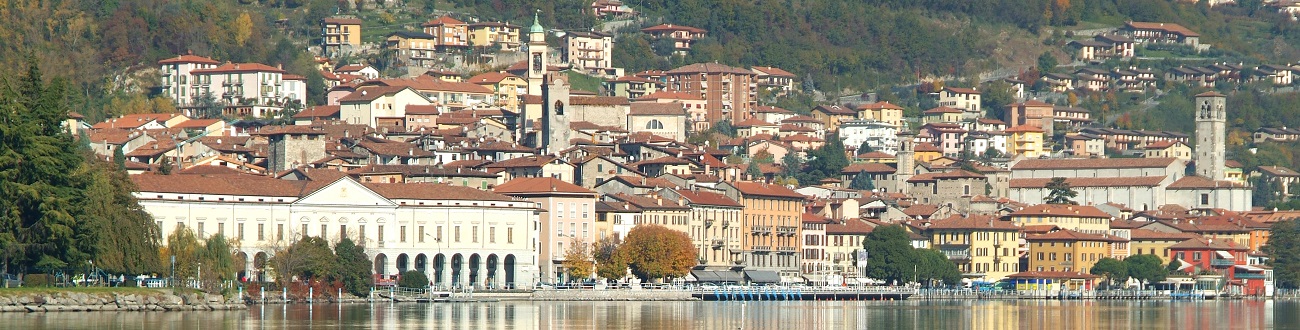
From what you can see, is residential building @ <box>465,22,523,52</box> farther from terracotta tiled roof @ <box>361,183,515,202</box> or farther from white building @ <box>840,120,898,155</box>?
terracotta tiled roof @ <box>361,183,515,202</box>

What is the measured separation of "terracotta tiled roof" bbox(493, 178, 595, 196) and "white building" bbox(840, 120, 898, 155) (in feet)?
243

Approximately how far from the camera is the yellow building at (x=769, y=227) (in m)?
119

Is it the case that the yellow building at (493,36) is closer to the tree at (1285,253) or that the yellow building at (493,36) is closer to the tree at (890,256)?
the tree at (1285,253)

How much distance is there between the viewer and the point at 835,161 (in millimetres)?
158625

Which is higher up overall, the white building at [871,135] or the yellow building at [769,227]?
the white building at [871,135]

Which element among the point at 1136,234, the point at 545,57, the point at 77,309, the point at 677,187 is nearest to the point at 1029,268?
the point at 1136,234

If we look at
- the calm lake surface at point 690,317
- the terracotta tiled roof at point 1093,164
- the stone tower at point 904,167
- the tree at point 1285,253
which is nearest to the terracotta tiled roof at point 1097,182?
the terracotta tiled roof at point 1093,164

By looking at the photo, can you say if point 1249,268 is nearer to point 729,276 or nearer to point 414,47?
point 729,276

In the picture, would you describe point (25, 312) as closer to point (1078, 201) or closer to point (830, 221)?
point (830, 221)

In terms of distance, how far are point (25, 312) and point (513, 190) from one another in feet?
132

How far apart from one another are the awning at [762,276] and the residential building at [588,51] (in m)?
65.0

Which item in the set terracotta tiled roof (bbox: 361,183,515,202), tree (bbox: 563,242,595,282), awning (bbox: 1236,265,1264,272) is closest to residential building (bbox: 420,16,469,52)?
awning (bbox: 1236,265,1264,272)

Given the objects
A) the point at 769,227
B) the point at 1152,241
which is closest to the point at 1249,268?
the point at 1152,241

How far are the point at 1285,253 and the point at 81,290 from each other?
85063mm
